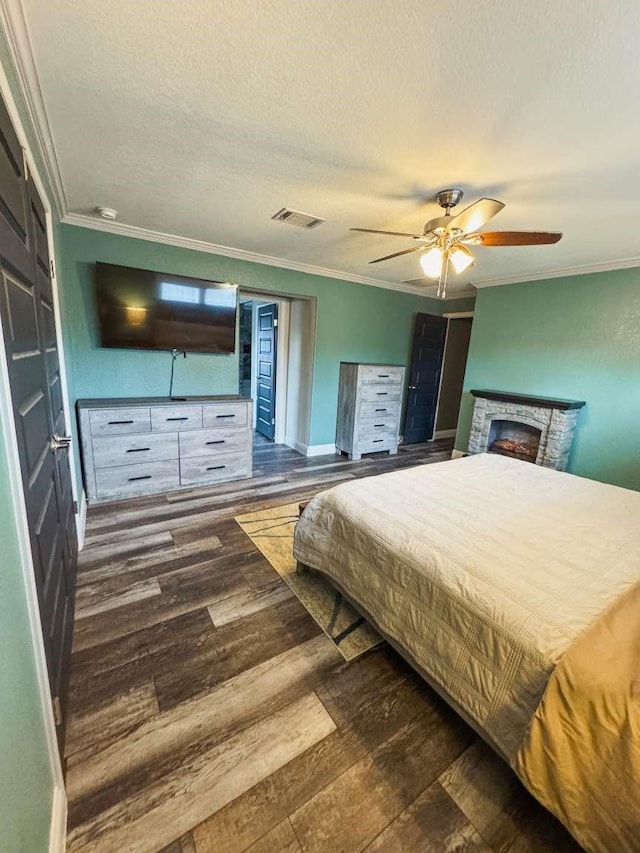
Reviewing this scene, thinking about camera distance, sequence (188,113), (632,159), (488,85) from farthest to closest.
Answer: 1. (632,159)
2. (188,113)
3. (488,85)

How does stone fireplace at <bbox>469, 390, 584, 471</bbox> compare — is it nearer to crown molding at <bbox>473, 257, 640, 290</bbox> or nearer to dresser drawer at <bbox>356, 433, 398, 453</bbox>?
dresser drawer at <bbox>356, 433, 398, 453</bbox>

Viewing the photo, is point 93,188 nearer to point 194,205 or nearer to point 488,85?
point 194,205

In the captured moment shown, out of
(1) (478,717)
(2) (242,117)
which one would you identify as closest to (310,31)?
(2) (242,117)

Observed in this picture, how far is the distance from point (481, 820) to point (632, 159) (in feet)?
9.45

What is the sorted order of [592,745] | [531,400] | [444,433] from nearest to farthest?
1. [592,745]
2. [531,400]
3. [444,433]

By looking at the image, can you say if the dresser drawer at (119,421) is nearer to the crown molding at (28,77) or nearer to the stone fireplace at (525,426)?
the crown molding at (28,77)

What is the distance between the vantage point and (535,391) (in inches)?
159

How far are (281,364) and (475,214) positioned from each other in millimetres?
3544

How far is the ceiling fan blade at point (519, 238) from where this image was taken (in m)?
1.90

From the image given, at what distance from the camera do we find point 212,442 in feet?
11.5

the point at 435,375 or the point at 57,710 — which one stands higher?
the point at 435,375

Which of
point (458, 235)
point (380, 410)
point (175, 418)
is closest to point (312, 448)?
point (380, 410)

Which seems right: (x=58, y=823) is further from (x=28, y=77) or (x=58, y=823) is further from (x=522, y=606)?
(x=28, y=77)

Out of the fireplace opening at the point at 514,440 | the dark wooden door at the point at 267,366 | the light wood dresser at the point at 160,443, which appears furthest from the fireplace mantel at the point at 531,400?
the light wood dresser at the point at 160,443
